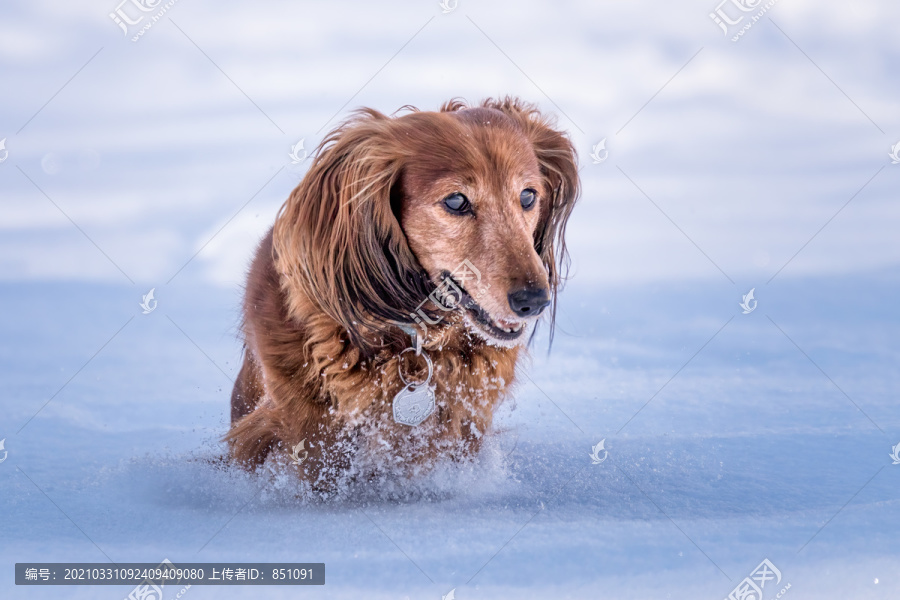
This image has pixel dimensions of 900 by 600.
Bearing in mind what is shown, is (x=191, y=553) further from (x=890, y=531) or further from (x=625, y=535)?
(x=890, y=531)

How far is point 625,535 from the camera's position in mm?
2715

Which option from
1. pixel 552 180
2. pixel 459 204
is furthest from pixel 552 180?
pixel 459 204

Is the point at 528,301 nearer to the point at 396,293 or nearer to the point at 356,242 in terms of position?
the point at 396,293

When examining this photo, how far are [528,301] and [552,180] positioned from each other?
98 cm

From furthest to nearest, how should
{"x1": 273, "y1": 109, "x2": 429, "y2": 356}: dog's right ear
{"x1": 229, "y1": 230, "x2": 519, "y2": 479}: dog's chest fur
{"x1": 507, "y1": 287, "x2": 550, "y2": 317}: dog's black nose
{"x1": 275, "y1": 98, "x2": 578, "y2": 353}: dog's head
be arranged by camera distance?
{"x1": 229, "y1": 230, "x2": 519, "y2": 479}: dog's chest fur < {"x1": 273, "y1": 109, "x2": 429, "y2": 356}: dog's right ear < {"x1": 275, "y1": 98, "x2": 578, "y2": 353}: dog's head < {"x1": 507, "y1": 287, "x2": 550, "y2": 317}: dog's black nose

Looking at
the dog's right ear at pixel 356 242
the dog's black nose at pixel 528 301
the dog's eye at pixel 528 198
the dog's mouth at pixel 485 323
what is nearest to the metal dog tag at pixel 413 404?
the dog's right ear at pixel 356 242

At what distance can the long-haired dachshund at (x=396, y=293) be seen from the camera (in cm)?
301

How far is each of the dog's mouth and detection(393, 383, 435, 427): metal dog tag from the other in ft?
1.21

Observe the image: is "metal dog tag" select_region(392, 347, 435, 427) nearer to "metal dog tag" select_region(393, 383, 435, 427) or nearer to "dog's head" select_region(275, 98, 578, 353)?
"metal dog tag" select_region(393, 383, 435, 427)

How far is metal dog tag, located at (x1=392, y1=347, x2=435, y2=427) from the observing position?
3.23 metres

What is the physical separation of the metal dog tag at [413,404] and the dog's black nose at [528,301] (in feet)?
1.98

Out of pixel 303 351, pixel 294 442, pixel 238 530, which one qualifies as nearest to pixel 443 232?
pixel 303 351

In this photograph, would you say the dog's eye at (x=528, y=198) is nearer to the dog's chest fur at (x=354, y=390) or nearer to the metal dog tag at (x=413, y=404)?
the dog's chest fur at (x=354, y=390)

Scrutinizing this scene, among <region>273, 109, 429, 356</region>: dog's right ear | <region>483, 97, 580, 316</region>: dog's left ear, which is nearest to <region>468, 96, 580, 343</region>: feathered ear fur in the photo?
<region>483, 97, 580, 316</region>: dog's left ear
